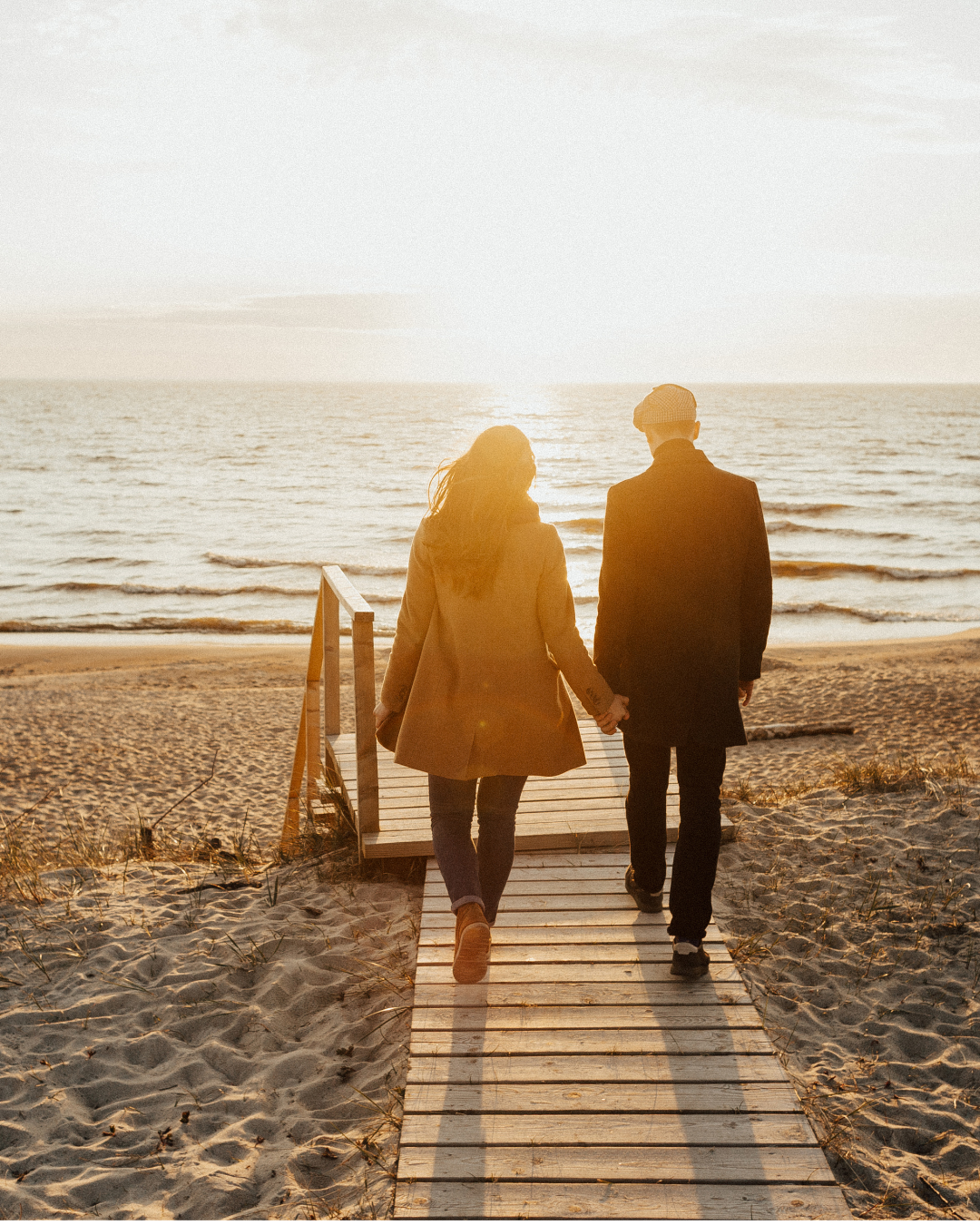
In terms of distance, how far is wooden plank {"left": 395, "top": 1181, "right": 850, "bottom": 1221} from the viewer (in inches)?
85.2

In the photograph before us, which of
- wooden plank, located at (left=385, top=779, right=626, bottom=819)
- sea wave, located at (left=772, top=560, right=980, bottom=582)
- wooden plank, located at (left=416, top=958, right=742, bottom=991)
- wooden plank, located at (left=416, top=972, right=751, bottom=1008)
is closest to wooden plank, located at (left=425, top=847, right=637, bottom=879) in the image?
wooden plank, located at (left=385, top=779, right=626, bottom=819)

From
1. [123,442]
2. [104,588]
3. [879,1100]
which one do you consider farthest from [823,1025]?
[123,442]

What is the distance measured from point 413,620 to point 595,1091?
1.47 m

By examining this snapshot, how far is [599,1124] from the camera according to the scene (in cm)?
246

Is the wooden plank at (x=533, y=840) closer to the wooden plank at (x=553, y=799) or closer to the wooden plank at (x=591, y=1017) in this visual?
the wooden plank at (x=553, y=799)

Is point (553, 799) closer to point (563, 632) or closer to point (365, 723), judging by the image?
point (365, 723)

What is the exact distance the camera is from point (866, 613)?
1819 centimetres

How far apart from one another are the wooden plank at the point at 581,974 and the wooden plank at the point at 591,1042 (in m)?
0.28

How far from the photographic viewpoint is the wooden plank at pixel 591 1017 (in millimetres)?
2896

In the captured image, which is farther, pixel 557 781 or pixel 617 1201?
pixel 557 781

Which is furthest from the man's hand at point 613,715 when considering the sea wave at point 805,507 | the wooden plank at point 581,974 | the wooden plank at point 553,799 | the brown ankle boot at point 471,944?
the sea wave at point 805,507

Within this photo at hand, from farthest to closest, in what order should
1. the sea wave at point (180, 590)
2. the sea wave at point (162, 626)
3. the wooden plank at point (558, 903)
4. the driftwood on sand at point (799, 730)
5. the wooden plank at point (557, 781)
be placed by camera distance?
the sea wave at point (180, 590), the sea wave at point (162, 626), the driftwood on sand at point (799, 730), the wooden plank at point (557, 781), the wooden plank at point (558, 903)

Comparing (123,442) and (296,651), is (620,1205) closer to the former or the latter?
(296,651)

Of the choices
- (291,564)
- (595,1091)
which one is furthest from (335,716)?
(291,564)
